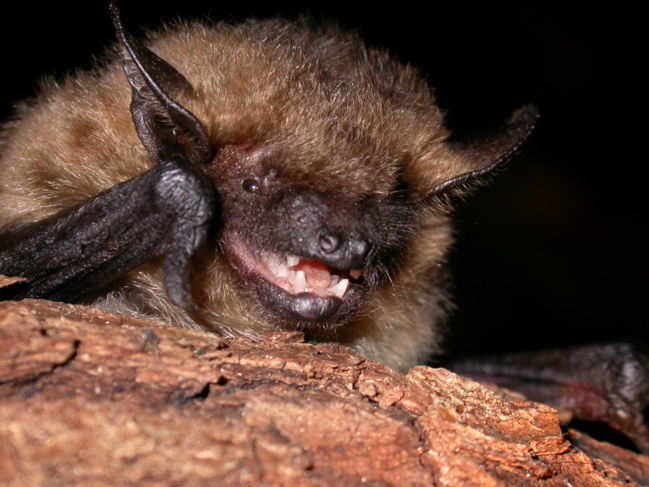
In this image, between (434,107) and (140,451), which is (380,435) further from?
(434,107)

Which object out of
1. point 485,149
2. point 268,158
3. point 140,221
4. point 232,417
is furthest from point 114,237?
point 485,149

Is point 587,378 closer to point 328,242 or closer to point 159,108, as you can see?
point 328,242

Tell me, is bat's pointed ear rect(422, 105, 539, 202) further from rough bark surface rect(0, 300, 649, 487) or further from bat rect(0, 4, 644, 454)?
rough bark surface rect(0, 300, 649, 487)

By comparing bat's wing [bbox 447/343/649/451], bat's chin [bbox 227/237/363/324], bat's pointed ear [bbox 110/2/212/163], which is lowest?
bat's chin [bbox 227/237/363/324]

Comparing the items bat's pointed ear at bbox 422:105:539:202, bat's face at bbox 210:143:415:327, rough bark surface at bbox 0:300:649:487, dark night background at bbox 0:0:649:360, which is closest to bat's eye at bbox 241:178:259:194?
bat's face at bbox 210:143:415:327

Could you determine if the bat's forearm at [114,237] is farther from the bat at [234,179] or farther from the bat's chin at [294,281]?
the bat's chin at [294,281]

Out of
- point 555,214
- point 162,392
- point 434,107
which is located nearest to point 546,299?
point 555,214
